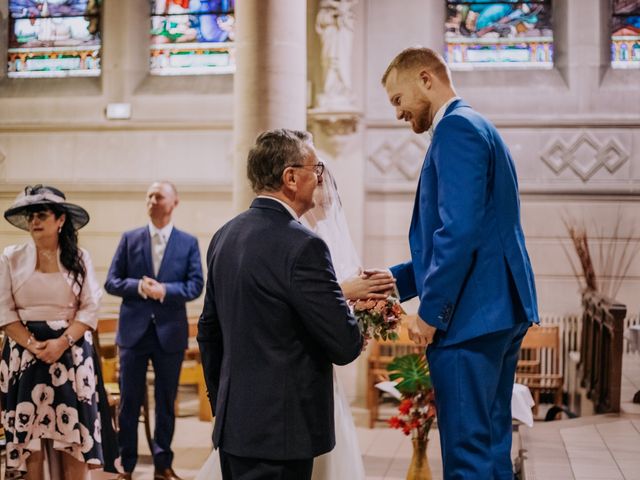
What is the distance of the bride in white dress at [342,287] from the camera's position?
3139mm

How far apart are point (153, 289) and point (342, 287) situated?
9.20ft

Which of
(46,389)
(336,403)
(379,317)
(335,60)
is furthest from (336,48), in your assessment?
(379,317)

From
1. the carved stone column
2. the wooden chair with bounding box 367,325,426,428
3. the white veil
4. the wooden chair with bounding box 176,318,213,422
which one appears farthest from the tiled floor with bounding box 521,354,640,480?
the carved stone column

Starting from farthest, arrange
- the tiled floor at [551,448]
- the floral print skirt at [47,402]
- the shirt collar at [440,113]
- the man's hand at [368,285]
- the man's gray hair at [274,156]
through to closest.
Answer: the tiled floor at [551,448]
the floral print skirt at [47,402]
the man's hand at [368,285]
the shirt collar at [440,113]
the man's gray hair at [274,156]

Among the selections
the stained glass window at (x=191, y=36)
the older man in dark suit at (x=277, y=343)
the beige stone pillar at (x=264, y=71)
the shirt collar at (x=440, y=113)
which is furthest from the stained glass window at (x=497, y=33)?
the older man in dark suit at (x=277, y=343)

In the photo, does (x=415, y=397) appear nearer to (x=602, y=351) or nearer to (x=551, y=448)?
(x=551, y=448)

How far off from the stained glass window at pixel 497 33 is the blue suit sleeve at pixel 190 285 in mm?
3826

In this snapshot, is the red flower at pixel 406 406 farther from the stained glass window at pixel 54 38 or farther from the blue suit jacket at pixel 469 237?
the stained glass window at pixel 54 38

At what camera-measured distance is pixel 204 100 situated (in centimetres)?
900

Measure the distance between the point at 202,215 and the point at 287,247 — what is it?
20.6 ft

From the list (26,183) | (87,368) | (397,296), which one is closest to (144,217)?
(26,183)

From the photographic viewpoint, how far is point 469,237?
273cm

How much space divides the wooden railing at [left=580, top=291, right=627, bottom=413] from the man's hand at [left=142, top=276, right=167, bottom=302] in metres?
2.93

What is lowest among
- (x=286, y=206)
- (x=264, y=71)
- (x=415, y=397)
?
(x=415, y=397)
